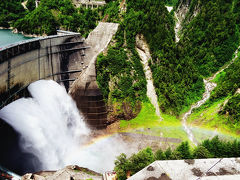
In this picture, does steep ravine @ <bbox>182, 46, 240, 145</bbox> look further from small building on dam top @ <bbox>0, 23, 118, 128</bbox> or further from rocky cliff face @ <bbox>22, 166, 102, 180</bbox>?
rocky cliff face @ <bbox>22, 166, 102, 180</bbox>

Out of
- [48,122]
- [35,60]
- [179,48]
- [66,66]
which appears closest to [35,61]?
[35,60]

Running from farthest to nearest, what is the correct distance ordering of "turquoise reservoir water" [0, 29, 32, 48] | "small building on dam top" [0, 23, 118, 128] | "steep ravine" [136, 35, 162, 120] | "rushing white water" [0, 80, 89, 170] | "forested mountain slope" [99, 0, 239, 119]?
"turquoise reservoir water" [0, 29, 32, 48] < "steep ravine" [136, 35, 162, 120] < "forested mountain slope" [99, 0, 239, 119] < "small building on dam top" [0, 23, 118, 128] < "rushing white water" [0, 80, 89, 170]

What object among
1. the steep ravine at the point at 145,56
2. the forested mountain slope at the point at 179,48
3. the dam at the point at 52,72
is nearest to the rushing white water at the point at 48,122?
the dam at the point at 52,72

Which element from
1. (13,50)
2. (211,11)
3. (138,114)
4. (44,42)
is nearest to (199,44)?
(211,11)

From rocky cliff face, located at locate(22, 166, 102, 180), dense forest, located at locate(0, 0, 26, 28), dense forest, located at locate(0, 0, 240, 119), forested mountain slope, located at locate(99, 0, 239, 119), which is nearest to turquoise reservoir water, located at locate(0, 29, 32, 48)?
dense forest, located at locate(0, 0, 240, 119)

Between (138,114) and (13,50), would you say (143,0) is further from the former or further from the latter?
(13,50)

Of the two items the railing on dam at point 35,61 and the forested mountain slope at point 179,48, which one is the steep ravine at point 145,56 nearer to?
the forested mountain slope at point 179,48
